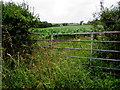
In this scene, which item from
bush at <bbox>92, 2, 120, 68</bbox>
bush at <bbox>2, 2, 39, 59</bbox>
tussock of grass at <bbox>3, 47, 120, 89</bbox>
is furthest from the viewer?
bush at <bbox>92, 2, 120, 68</bbox>

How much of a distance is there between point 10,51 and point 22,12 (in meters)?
1.44

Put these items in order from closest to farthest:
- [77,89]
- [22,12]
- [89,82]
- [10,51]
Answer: [77,89] → [89,82] → [10,51] → [22,12]

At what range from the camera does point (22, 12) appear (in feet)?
14.6

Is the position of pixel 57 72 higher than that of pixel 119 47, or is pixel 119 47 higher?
pixel 119 47

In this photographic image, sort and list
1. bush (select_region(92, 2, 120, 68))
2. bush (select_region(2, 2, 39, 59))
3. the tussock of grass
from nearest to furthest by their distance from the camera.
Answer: the tussock of grass, bush (select_region(2, 2, 39, 59)), bush (select_region(92, 2, 120, 68))

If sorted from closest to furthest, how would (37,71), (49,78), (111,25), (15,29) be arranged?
(49,78) < (37,71) < (15,29) < (111,25)

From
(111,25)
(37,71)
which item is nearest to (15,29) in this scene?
(37,71)

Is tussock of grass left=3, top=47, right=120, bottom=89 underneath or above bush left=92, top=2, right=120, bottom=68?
underneath

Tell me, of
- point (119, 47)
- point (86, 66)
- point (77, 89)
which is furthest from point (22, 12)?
point (119, 47)

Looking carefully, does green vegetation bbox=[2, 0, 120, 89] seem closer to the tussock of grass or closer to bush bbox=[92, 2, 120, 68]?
the tussock of grass

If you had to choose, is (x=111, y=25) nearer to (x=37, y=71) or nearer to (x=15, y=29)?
(x=37, y=71)

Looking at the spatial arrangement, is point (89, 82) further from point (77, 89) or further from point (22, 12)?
point (22, 12)

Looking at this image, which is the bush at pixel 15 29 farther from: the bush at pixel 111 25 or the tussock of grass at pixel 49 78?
the bush at pixel 111 25

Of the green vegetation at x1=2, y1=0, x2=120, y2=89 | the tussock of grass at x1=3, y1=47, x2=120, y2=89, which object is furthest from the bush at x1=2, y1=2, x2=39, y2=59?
the tussock of grass at x1=3, y1=47, x2=120, y2=89
